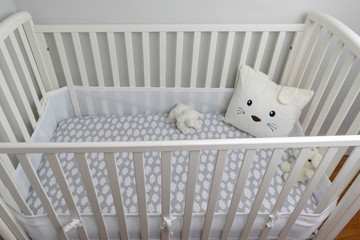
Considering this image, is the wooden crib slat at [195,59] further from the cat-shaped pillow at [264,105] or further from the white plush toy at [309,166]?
the white plush toy at [309,166]

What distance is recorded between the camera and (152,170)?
1.31 metres

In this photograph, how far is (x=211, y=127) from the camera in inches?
61.6

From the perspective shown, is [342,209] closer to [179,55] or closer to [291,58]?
[291,58]

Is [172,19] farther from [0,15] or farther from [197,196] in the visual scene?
[197,196]

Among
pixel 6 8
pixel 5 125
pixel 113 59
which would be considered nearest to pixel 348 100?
pixel 113 59

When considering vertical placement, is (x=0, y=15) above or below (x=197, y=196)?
above

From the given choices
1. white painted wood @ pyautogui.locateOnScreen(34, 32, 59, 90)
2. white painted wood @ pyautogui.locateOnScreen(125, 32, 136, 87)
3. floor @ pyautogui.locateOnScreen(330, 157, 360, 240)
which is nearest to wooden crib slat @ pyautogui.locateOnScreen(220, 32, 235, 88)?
white painted wood @ pyautogui.locateOnScreen(125, 32, 136, 87)

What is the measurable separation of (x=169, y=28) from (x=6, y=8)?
2.36 ft

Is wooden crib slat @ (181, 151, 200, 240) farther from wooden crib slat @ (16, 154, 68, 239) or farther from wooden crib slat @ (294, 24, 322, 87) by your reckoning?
wooden crib slat @ (294, 24, 322, 87)

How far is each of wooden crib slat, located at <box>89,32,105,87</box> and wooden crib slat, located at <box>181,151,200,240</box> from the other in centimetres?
85

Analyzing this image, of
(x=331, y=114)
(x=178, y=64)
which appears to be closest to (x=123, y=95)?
(x=178, y=64)

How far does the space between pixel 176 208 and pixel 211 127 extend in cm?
55

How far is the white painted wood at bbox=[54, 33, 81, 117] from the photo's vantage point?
54.8 inches

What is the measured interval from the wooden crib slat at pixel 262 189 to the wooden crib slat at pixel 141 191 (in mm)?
382
